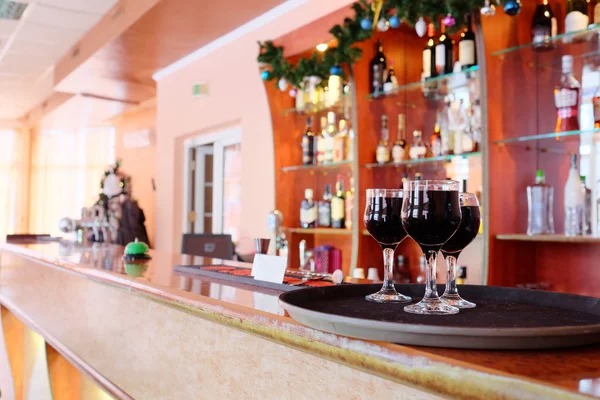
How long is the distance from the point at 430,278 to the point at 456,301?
0.22ft

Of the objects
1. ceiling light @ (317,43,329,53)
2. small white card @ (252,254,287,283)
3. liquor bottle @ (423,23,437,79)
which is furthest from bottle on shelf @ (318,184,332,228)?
small white card @ (252,254,287,283)

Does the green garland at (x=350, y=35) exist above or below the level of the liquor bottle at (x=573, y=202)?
above

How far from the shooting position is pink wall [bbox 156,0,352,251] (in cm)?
425

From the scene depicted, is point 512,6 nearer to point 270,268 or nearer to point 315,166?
point 270,268

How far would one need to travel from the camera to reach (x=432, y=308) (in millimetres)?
790

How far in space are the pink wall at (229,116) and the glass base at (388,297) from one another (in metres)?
2.86

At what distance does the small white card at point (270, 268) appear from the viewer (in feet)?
4.20

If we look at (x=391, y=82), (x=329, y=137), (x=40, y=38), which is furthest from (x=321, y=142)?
(x=40, y=38)

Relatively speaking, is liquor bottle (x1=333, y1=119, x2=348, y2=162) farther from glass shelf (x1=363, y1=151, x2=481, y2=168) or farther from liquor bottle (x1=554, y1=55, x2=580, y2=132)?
liquor bottle (x1=554, y1=55, x2=580, y2=132)

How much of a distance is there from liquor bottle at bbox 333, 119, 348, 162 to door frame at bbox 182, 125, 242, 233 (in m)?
1.67

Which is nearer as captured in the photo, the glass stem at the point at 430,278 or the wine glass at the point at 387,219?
the glass stem at the point at 430,278

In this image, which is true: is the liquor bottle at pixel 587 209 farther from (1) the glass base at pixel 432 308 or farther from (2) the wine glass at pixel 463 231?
(1) the glass base at pixel 432 308

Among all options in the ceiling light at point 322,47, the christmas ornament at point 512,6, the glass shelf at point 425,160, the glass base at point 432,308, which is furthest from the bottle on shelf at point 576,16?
the glass base at point 432,308

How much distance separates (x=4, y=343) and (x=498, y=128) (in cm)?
257
